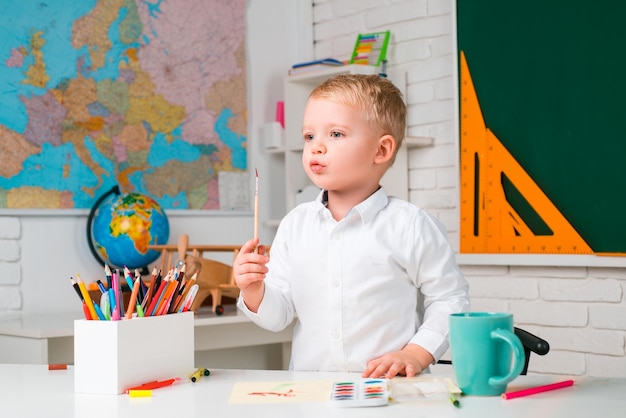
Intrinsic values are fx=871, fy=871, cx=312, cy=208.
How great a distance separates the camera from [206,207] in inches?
130

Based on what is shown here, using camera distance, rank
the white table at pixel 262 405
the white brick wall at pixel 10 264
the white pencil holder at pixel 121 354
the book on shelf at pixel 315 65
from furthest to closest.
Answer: the book on shelf at pixel 315 65 → the white brick wall at pixel 10 264 → the white pencil holder at pixel 121 354 → the white table at pixel 262 405

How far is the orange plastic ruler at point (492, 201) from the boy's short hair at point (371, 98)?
1.37 m

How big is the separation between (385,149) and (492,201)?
1474mm

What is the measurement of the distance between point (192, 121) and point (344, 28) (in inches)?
29.2

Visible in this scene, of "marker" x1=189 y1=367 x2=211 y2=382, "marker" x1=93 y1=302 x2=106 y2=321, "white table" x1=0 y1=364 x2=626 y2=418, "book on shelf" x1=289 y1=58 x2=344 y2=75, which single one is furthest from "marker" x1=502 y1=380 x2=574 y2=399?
"book on shelf" x1=289 y1=58 x2=344 y2=75

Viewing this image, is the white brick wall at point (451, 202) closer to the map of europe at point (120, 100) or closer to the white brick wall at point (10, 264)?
the map of europe at point (120, 100)

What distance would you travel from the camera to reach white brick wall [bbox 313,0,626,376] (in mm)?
2709

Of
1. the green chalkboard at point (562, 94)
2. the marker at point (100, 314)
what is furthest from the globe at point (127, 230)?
the marker at point (100, 314)

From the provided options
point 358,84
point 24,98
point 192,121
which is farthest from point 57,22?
point 358,84

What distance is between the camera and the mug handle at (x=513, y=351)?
1.05m

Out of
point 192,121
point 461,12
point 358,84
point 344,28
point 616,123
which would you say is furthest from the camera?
point 344,28

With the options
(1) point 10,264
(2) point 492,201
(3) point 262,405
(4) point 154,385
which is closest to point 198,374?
(4) point 154,385

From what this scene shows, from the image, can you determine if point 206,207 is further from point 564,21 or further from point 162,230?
point 564,21

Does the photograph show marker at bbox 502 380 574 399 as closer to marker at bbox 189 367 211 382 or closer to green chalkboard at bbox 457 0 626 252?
marker at bbox 189 367 211 382
